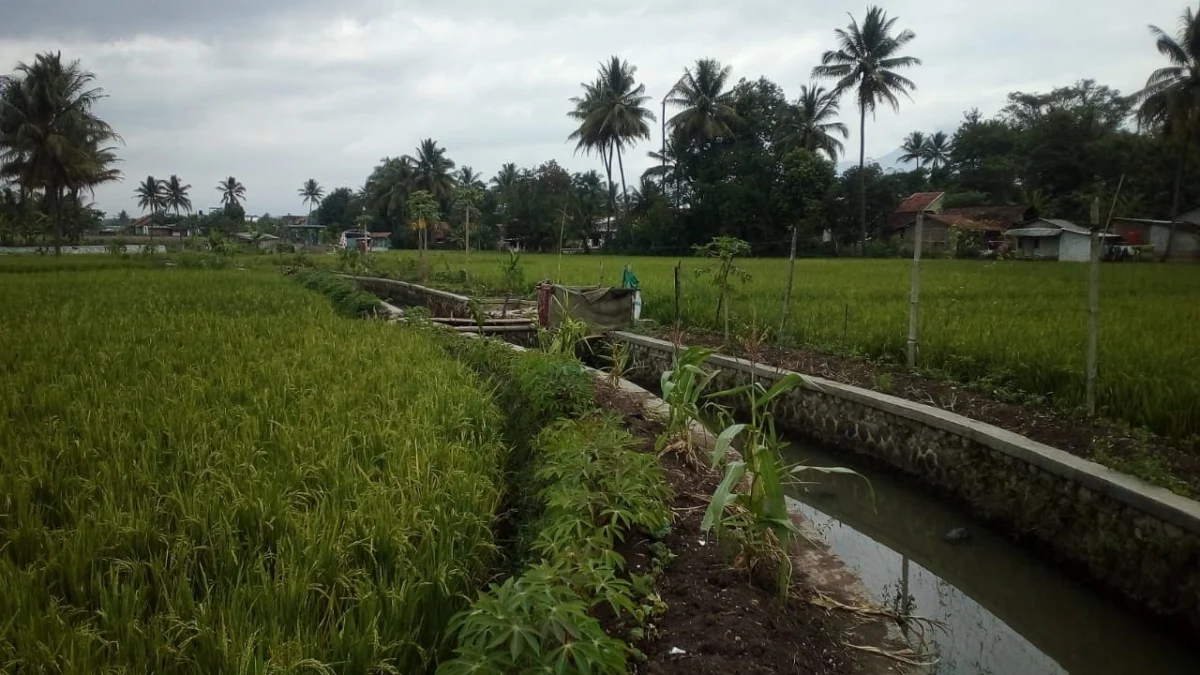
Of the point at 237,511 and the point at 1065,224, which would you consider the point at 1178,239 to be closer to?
the point at 1065,224

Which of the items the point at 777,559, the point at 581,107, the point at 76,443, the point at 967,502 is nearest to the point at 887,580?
the point at 967,502

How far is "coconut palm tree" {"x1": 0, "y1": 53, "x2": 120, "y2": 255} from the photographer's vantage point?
27.0m

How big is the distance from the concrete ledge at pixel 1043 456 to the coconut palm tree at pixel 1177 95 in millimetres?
24973

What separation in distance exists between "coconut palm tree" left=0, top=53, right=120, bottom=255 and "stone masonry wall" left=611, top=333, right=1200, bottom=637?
97.3 ft

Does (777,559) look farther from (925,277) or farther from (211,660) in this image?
(925,277)

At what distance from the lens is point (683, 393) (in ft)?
12.0

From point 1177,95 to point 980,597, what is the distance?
94.1 ft

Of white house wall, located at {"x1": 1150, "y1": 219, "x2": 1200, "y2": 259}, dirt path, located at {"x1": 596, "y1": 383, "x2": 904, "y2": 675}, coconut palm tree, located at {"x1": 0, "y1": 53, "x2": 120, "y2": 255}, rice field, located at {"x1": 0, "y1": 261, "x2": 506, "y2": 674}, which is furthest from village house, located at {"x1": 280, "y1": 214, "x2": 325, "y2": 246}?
dirt path, located at {"x1": 596, "y1": 383, "x2": 904, "y2": 675}

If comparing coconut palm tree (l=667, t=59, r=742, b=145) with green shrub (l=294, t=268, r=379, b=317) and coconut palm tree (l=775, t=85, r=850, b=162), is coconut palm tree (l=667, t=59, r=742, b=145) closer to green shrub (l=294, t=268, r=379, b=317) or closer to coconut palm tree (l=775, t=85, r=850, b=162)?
coconut palm tree (l=775, t=85, r=850, b=162)

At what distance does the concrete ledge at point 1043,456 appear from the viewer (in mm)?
3070

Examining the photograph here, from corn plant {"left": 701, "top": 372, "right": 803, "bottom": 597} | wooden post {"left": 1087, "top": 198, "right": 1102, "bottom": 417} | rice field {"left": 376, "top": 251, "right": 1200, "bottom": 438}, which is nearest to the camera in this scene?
corn plant {"left": 701, "top": 372, "right": 803, "bottom": 597}

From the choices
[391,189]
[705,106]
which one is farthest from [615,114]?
[391,189]

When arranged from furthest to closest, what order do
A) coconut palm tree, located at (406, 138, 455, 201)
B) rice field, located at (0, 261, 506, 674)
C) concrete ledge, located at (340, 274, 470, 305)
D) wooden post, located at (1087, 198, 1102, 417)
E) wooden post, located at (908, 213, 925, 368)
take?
coconut palm tree, located at (406, 138, 455, 201)
concrete ledge, located at (340, 274, 470, 305)
wooden post, located at (908, 213, 925, 368)
wooden post, located at (1087, 198, 1102, 417)
rice field, located at (0, 261, 506, 674)

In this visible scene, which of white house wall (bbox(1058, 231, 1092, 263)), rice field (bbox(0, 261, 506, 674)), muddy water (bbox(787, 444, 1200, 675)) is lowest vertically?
muddy water (bbox(787, 444, 1200, 675))
